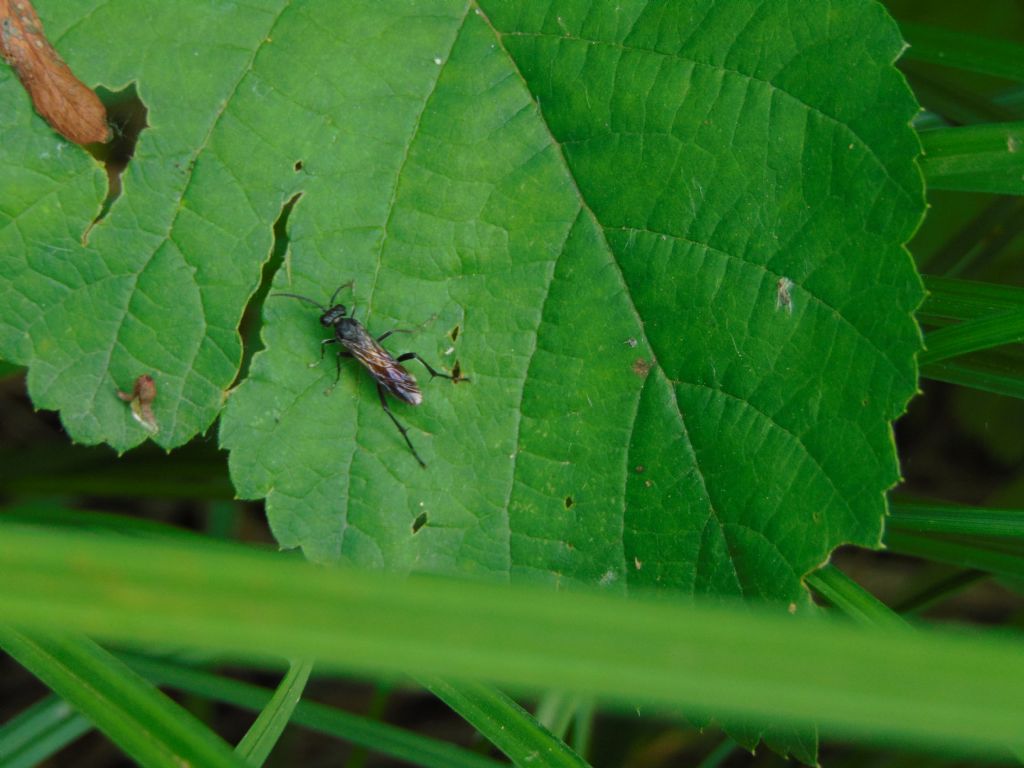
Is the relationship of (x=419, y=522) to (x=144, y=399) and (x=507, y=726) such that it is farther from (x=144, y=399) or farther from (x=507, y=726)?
(x=144, y=399)

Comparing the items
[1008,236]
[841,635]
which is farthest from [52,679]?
[1008,236]

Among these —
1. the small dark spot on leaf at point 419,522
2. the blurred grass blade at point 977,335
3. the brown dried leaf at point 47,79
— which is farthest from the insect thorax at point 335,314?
the blurred grass blade at point 977,335

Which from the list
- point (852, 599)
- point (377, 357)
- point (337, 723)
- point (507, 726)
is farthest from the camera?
point (337, 723)

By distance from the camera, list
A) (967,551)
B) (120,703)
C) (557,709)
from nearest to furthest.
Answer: (120,703), (967,551), (557,709)

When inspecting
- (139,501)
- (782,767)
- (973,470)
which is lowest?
(782,767)

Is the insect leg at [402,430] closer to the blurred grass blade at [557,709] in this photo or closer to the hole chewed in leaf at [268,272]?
the hole chewed in leaf at [268,272]

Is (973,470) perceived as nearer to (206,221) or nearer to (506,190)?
(506,190)

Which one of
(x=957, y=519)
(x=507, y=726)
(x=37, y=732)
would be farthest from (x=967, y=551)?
(x=37, y=732)
